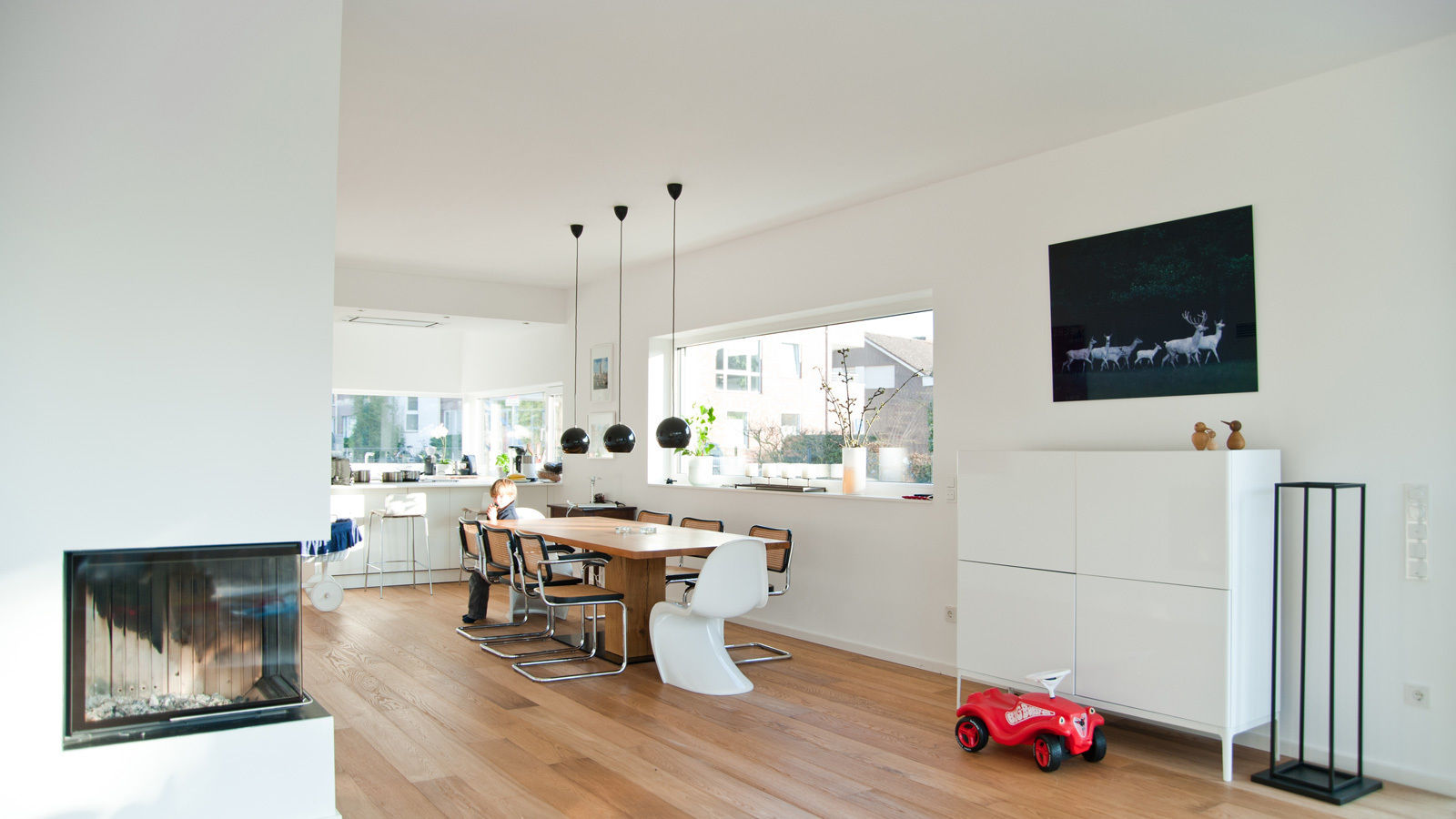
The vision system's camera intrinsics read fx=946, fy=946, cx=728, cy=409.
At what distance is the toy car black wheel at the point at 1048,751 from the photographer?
360 centimetres

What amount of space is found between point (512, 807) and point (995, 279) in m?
3.50

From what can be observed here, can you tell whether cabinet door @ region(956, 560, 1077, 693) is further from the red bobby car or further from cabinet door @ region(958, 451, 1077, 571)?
the red bobby car

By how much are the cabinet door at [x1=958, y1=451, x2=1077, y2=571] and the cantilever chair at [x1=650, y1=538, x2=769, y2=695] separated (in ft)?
3.49

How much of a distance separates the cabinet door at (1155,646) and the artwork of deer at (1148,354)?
1.07m

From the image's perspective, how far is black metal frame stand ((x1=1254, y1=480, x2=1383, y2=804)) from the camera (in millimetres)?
3404

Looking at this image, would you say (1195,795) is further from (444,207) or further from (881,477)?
(444,207)

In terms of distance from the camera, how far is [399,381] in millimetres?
10445

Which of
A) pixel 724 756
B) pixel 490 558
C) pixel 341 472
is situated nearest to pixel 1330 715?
pixel 724 756

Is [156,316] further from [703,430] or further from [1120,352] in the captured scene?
[703,430]

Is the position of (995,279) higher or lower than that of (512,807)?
higher

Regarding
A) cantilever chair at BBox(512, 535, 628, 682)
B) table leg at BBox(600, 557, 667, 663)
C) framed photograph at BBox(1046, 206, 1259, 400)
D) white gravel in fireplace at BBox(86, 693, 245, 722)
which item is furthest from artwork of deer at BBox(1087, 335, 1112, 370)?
white gravel in fireplace at BBox(86, 693, 245, 722)

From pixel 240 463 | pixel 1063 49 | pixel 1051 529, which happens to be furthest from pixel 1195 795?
pixel 240 463

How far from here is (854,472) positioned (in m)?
6.00

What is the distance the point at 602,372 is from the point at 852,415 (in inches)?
113
